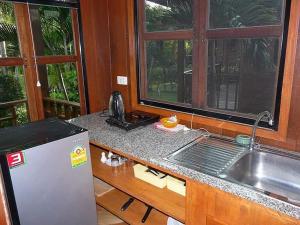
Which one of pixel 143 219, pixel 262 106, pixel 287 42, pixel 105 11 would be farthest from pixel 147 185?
pixel 105 11

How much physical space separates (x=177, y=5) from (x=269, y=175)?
4.44 feet

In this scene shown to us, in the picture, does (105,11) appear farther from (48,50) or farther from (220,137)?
(220,137)

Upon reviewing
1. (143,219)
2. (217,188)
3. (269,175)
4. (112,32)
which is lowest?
(143,219)

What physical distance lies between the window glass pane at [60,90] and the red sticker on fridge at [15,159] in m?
1.04

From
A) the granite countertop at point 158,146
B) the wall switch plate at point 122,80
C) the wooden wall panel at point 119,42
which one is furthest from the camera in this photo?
the wall switch plate at point 122,80

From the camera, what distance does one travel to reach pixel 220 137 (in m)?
1.69

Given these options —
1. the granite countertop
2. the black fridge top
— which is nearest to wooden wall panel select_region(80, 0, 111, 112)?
the granite countertop

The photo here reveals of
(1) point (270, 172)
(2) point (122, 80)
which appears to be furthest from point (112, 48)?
(1) point (270, 172)

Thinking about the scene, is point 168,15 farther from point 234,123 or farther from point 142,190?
point 142,190

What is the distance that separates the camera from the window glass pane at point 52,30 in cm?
197

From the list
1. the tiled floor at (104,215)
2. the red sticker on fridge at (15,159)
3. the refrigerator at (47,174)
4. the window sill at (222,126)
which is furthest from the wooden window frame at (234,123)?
the red sticker on fridge at (15,159)

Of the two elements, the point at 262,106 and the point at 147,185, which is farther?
the point at 147,185

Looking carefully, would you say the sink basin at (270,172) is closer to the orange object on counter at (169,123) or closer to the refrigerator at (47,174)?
the orange object on counter at (169,123)

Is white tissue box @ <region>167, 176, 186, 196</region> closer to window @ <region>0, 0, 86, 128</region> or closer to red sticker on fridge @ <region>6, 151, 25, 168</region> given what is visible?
red sticker on fridge @ <region>6, 151, 25, 168</region>
